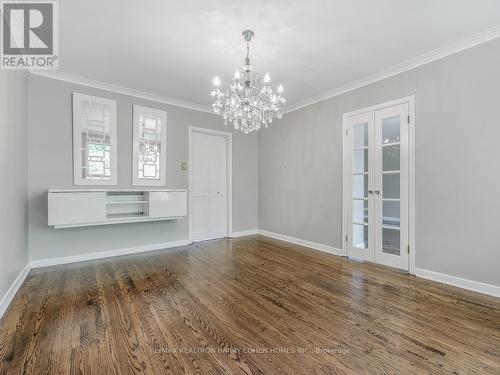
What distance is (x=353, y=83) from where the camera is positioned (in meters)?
3.69

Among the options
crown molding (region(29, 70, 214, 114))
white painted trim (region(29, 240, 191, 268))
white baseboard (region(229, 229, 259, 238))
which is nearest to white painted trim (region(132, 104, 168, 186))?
crown molding (region(29, 70, 214, 114))

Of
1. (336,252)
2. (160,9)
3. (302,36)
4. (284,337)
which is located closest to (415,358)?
(284,337)

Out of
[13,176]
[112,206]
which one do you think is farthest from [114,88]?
[13,176]

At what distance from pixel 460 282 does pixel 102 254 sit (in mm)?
4813

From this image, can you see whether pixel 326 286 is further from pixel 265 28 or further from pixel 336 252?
pixel 265 28

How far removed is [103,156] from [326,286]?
373 cm

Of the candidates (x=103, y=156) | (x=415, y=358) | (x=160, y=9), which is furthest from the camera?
(x=103, y=156)

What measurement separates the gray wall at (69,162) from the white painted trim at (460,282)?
12.5 ft

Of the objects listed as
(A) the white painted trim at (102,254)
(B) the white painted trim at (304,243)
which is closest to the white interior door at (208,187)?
(A) the white painted trim at (102,254)

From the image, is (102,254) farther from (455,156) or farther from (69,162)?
(455,156)

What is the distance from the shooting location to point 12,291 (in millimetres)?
2406

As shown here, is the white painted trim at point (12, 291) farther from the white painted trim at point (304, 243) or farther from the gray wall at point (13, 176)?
the white painted trim at point (304, 243)

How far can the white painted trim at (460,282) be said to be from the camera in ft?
8.07

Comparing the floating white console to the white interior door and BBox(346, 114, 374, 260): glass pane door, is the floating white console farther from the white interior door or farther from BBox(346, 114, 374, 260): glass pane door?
BBox(346, 114, 374, 260): glass pane door
